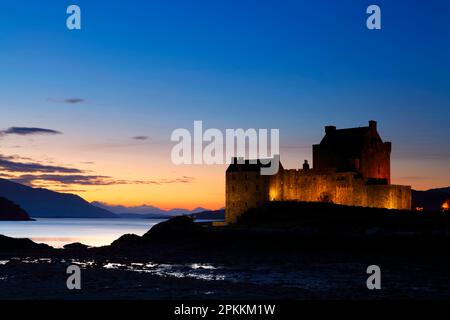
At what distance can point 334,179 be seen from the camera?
→ 62688mm

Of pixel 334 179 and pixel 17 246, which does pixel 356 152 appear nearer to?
pixel 334 179

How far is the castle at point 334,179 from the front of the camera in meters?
60.9

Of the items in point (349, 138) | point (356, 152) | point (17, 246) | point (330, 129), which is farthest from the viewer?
point (330, 129)

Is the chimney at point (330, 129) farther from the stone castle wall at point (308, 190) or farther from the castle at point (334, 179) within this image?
the stone castle wall at point (308, 190)

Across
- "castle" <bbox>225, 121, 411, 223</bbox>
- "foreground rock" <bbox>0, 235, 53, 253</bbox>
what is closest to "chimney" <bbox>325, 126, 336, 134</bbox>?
"castle" <bbox>225, 121, 411, 223</bbox>

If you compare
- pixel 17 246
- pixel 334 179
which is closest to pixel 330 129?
pixel 334 179

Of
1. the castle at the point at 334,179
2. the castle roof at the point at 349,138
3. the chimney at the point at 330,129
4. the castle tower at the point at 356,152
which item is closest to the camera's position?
the castle at the point at 334,179

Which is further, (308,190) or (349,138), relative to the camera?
(349,138)

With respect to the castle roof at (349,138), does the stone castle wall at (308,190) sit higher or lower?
lower

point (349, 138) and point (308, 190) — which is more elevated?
point (349, 138)

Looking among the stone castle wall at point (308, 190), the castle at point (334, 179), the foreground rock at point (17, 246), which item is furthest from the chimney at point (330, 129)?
the foreground rock at point (17, 246)

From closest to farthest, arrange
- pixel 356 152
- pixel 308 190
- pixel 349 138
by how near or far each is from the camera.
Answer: pixel 308 190 → pixel 356 152 → pixel 349 138

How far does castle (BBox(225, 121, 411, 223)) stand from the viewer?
6094 cm

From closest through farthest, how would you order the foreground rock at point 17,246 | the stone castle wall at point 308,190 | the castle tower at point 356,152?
the foreground rock at point 17,246
the stone castle wall at point 308,190
the castle tower at point 356,152
